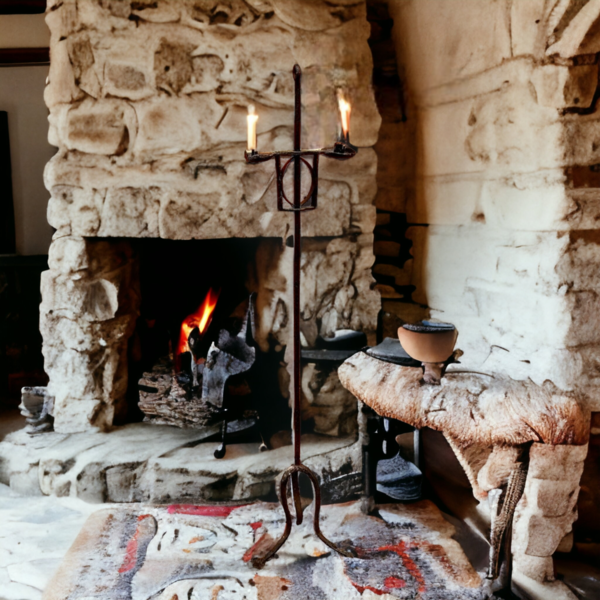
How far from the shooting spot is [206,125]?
86.4 inches

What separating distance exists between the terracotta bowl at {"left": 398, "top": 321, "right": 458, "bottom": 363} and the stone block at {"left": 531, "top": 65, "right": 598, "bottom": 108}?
28.2 inches

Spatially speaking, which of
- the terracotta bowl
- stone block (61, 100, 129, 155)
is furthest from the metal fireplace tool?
stone block (61, 100, 129, 155)

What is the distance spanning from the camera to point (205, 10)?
2.13 metres

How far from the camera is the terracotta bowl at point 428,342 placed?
5.44ft

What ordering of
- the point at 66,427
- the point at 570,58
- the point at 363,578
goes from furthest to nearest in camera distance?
1. the point at 66,427
2. the point at 363,578
3. the point at 570,58

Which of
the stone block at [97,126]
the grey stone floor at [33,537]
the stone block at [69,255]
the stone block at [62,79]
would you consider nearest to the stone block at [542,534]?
the grey stone floor at [33,537]

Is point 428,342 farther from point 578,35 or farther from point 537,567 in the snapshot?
point 578,35

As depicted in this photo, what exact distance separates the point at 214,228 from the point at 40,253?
1496 millimetres

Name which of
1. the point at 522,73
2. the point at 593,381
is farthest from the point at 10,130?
the point at 593,381

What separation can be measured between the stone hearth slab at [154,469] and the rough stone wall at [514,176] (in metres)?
0.71

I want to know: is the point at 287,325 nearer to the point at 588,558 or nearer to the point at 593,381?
the point at 593,381

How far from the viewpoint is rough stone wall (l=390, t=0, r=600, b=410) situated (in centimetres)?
165

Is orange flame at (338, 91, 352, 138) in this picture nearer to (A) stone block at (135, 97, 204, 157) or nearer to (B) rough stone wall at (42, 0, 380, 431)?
(B) rough stone wall at (42, 0, 380, 431)

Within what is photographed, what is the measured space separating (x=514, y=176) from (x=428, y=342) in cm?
63
